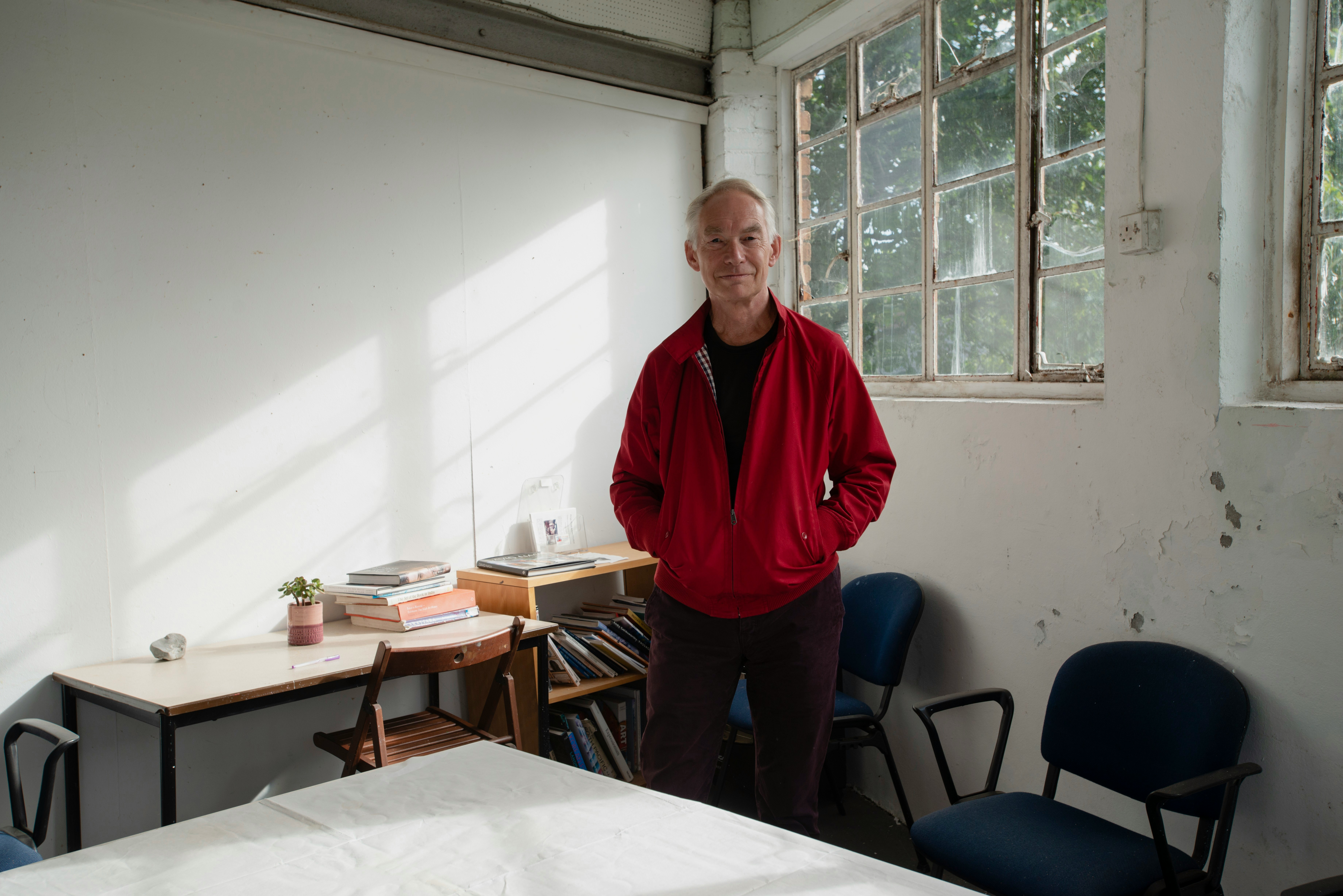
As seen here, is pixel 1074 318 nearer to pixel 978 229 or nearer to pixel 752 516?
pixel 978 229

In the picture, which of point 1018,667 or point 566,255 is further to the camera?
point 566,255

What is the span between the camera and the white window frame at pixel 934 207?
270cm

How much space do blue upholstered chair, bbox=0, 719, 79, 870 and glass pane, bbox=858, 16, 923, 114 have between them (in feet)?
10.3

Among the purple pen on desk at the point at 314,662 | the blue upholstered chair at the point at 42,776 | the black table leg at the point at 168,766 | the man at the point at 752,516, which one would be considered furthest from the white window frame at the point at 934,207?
the blue upholstered chair at the point at 42,776

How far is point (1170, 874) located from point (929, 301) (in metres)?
1.92

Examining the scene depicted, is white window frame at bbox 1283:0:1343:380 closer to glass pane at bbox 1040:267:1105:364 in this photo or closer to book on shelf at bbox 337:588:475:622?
glass pane at bbox 1040:267:1105:364

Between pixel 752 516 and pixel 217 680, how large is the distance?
1504 millimetres

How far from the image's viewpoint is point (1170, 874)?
1.75m

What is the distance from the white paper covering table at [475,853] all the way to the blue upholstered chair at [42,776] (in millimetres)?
1098

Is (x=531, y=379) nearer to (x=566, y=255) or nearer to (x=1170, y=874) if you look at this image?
(x=566, y=255)

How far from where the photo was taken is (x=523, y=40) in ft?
11.2

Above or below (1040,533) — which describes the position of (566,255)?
above

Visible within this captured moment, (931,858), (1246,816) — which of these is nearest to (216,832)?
(931,858)

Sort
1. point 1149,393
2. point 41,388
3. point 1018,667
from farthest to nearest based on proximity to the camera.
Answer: point 1018,667 → point 41,388 → point 1149,393
